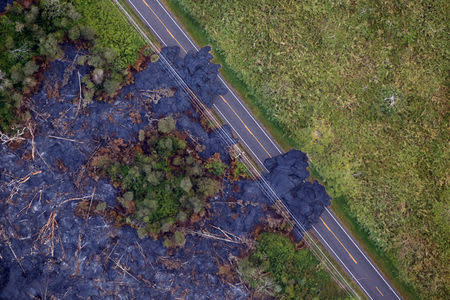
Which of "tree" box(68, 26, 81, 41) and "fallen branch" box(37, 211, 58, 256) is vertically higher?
"tree" box(68, 26, 81, 41)

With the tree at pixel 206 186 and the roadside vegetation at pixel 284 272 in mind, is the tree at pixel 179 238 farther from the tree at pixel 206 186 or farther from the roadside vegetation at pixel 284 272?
the roadside vegetation at pixel 284 272

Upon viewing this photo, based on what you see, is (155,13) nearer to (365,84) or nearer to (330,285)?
(365,84)

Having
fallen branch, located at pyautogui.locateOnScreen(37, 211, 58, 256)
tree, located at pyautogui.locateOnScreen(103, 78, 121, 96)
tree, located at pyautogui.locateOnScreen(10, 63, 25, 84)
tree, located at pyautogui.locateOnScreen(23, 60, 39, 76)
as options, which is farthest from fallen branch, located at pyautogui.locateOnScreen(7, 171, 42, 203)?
tree, located at pyautogui.locateOnScreen(103, 78, 121, 96)

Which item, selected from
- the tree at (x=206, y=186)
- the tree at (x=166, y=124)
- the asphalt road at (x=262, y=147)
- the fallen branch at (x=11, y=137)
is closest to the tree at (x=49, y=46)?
the fallen branch at (x=11, y=137)

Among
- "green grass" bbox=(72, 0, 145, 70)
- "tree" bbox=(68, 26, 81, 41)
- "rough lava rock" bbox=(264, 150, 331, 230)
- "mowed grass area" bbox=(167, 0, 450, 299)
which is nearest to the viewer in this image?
"tree" bbox=(68, 26, 81, 41)

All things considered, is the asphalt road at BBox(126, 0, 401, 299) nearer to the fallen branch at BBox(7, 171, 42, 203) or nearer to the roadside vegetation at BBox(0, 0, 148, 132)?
the roadside vegetation at BBox(0, 0, 148, 132)

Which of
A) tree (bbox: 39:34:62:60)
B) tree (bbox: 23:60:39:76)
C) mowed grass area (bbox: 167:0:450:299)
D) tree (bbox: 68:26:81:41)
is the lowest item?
tree (bbox: 23:60:39:76)

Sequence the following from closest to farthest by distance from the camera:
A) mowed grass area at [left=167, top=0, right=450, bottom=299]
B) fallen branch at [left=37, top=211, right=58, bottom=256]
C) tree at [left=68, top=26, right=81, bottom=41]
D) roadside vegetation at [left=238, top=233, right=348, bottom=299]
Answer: fallen branch at [left=37, top=211, right=58, bottom=256], tree at [left=68, top=26, right=81, bottom=41], roadside vegetation at [left=238, top=233, right=348, bottom=299], mowed grass area at [left=167, top=0, right=450, bottom=299]
